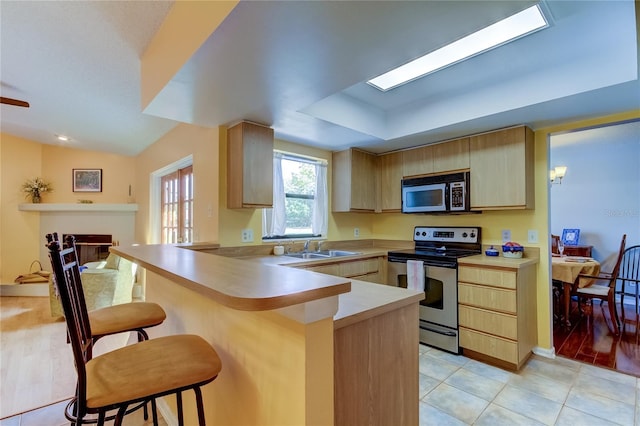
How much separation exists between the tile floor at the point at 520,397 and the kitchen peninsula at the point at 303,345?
1.00 m

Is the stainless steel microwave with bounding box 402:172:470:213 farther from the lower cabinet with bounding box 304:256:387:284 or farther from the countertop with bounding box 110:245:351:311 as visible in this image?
the countertop with bounding box 110:245:351:311

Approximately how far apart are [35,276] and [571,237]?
872 cm

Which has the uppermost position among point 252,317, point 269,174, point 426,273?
point 269,174

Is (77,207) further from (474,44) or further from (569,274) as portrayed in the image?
(569,274)

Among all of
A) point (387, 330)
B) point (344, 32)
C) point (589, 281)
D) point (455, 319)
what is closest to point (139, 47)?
point (344, 32)

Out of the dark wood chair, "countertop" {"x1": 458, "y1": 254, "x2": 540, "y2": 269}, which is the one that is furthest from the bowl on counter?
the dark wood chair

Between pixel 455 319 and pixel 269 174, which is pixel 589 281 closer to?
pixel 455 319

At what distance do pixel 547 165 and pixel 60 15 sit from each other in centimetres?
389

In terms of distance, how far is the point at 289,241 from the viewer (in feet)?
10.8

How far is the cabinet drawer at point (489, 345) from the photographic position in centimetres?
244

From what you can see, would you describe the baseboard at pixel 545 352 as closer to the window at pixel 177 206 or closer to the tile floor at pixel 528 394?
the tile floor at pixel 528 394

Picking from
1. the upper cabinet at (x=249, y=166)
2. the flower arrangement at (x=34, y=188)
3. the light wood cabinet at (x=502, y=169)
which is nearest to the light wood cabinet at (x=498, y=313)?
the light wood cabinet at (x=502, y=169)

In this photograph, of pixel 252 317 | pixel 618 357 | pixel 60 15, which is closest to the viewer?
pixel 252 317

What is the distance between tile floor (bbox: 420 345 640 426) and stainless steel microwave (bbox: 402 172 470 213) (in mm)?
1477
